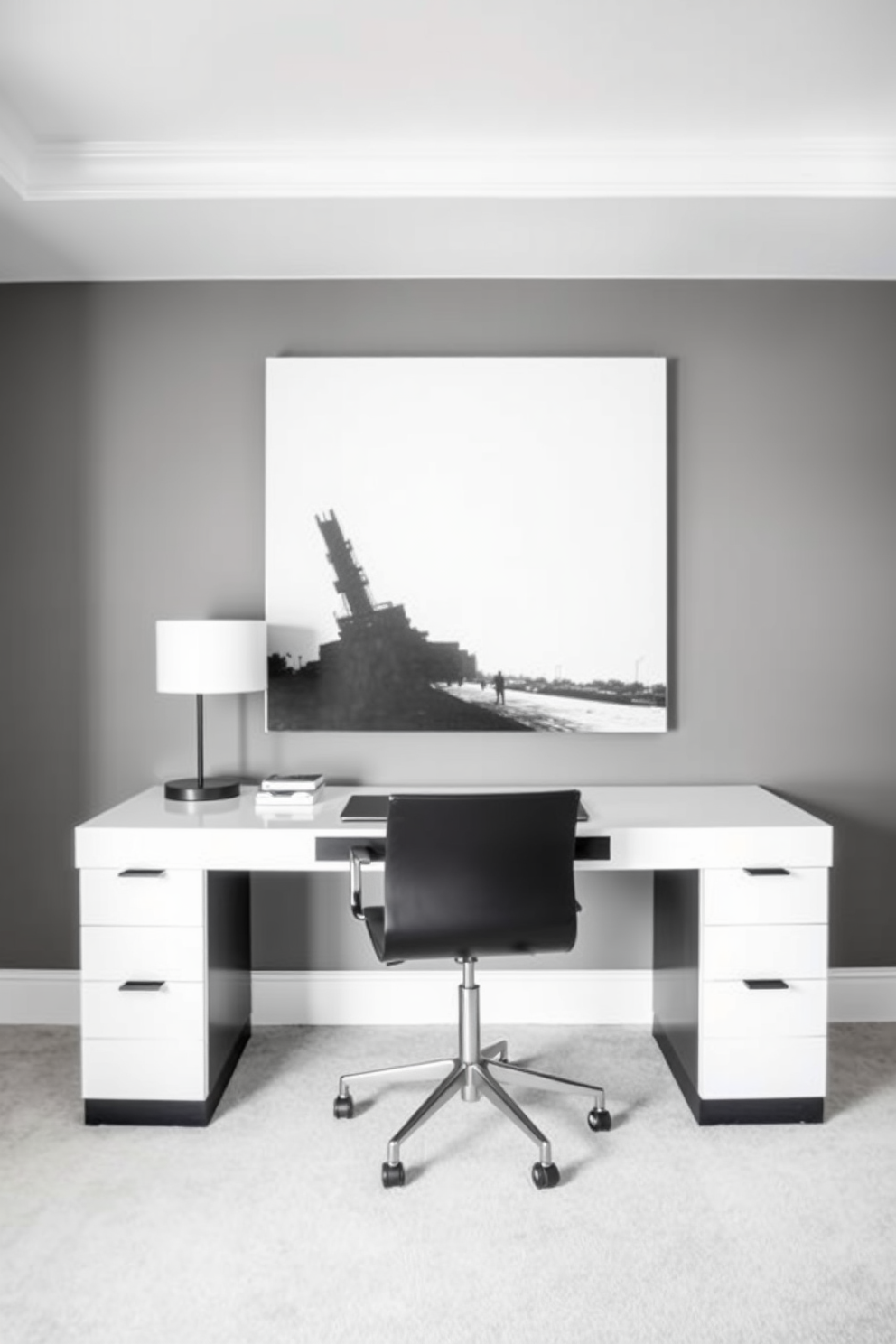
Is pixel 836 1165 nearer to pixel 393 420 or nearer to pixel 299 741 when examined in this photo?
pixel 299 741

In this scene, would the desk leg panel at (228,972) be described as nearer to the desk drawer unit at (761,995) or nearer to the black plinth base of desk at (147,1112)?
the black plinth base of desk at (147,1112)

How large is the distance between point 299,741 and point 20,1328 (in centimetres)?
177

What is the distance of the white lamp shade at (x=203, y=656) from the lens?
9.25 ft

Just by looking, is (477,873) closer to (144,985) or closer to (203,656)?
(144,985)

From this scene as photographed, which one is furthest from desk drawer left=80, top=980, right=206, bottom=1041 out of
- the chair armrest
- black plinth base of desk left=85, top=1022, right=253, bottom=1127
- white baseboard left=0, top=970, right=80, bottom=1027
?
white baseboard left=0, top=970, right=80, bottom=1027

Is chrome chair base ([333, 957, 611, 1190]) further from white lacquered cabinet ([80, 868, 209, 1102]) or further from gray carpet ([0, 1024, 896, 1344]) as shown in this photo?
white lacquered cabinet ([80, 868, 209, 1102])

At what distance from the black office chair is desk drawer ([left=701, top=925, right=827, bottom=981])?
463 mm

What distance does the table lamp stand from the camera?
2820 mm

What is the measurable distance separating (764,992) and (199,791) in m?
1.66

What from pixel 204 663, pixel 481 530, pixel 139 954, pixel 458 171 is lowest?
pixel 139 954

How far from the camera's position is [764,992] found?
2566 millimetres

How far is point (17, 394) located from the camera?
3240 millimetres

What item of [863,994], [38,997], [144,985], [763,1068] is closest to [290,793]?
[144,985]

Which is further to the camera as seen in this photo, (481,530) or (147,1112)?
(481,530)
